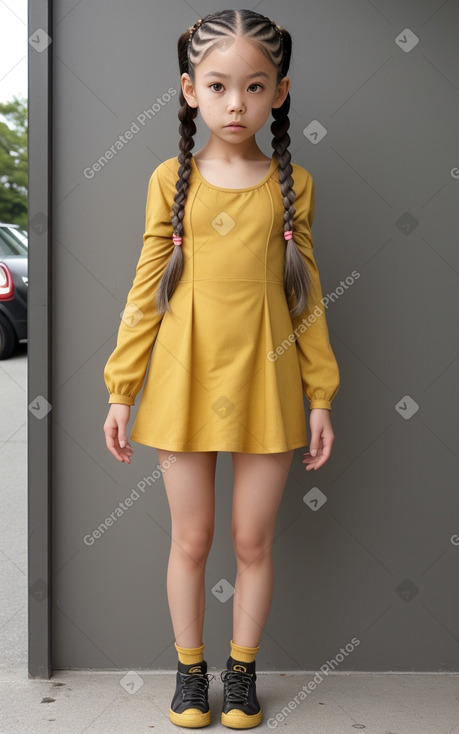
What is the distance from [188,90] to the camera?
5.64ft

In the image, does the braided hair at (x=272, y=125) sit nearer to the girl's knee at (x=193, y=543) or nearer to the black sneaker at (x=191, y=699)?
the girl's knee at (x=193, y=543)

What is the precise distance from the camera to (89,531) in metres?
2.04

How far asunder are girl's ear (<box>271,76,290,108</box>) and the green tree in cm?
88

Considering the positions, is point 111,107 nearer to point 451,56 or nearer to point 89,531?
point 451,56

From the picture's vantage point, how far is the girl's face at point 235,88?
1602 mm

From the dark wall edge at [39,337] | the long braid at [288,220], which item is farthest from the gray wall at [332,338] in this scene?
the long braid at [288,220]

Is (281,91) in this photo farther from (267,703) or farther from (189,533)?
(267,703)

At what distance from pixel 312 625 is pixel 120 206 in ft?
3.78

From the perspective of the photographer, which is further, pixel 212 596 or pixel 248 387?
pixel 212 596

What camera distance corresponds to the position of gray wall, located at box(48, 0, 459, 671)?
197cm

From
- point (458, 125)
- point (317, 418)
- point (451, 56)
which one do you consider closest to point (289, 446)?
point (317, 418)

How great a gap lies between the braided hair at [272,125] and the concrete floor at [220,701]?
899 millimetres

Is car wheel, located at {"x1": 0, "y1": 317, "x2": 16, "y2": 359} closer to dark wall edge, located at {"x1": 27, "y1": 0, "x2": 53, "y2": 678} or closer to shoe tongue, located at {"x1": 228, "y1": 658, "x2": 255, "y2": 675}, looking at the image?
dark wall edge, located at {"x1": 27, "y1": 0, "x2": 53, "y2": 678}

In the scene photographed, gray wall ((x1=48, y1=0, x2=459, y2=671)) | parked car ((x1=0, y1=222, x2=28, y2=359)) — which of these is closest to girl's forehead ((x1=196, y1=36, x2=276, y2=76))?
gray wall ((x1=48, y1=0, x2=459, y2=671))
